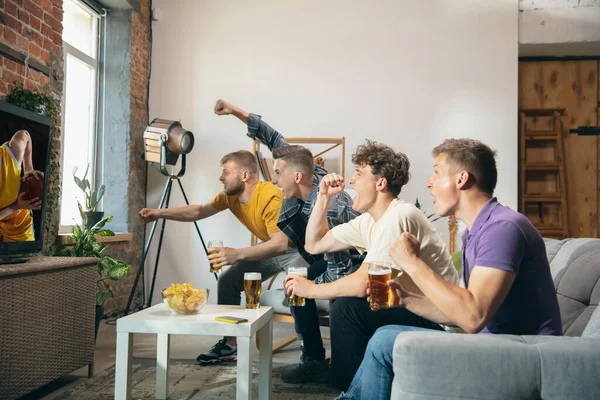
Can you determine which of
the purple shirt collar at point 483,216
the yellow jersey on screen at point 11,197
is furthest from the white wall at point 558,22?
the yellow jersey on screen at point 11,197

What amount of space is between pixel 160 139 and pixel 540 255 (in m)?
3.58

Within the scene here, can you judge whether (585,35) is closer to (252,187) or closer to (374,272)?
(252,187)

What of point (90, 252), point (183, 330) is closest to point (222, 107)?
point (90, 252)

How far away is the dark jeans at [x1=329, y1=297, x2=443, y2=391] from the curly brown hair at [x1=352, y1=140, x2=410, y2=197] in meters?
0.48

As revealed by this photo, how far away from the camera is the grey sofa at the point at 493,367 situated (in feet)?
4.01

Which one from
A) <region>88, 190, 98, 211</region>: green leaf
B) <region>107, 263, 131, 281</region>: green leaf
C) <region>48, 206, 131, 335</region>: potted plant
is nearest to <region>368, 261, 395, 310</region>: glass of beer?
<region>48, 206, 131, 335</region>: potted plant

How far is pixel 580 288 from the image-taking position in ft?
6.04

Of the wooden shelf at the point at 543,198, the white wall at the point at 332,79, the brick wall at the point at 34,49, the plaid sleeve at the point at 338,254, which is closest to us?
the plaid sleeve at the point at 338,254

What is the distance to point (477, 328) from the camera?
4.61 feet

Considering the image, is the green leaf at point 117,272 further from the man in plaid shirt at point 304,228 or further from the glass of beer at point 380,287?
the glass of beer at point 380,287

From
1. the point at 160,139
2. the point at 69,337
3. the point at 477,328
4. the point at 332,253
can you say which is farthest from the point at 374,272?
the point at 160,139

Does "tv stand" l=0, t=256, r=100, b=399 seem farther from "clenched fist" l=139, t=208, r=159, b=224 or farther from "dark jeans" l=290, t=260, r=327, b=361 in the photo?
"dark jeans" l=290, t=260, r=327, b=361

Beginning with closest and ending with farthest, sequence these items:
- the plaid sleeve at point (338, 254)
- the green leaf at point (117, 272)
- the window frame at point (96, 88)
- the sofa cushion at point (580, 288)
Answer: the sofa cushion at point (580, 288)
the plaid sleeve at point (338, 254)
the green leaf at point (117, 272)
the window frame at point (96, 88)

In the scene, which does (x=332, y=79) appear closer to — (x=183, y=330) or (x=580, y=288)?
(x=183, y=330)
